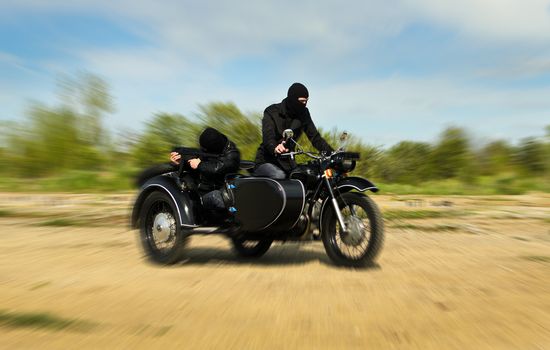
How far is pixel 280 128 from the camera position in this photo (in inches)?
270

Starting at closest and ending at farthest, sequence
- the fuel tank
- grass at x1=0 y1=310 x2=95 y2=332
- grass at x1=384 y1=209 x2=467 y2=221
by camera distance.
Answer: grass at x1=0 y1=310 x2=95 y2=332 → the fuel tank → grass at x1=384 y1=209 x2=467 y2=221

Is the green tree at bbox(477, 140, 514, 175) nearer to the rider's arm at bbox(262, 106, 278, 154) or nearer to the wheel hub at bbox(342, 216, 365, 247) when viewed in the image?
the rider's arm at bbox(262, 106, 278, 154)

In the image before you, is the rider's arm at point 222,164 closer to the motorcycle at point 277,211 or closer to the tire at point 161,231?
the motorcycle at point 277,211

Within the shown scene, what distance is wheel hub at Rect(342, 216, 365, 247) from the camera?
603 centimetres

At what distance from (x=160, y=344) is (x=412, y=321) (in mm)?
1720

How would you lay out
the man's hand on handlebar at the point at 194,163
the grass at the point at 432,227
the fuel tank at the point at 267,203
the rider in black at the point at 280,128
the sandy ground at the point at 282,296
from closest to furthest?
the sandy ground at the point at 282,296 < the fuel tank at the point at 267,203 < the man's hand on handlebar at the point at 194,163 < the rider in black at the point at 280,128 < the grass at the point at 432,227

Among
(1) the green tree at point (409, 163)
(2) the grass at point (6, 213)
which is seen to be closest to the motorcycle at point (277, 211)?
(2) the grass at point (6, 213)

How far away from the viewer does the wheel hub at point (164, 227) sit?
6703mm

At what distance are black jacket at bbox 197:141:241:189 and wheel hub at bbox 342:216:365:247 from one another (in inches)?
58.6

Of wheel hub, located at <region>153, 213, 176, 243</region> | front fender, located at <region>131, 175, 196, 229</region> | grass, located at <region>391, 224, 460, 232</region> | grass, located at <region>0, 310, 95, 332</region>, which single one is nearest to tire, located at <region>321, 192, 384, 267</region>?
front fender, located at <region>131, 175, 196, 229</region>

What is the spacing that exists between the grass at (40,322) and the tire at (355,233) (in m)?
2.96

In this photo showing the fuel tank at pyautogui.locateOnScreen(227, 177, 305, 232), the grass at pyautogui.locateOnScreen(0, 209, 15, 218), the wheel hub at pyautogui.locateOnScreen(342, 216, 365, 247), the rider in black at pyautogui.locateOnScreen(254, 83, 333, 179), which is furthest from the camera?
the grass at pyautogui.locateOnScreen(0, 209, 15, 218)

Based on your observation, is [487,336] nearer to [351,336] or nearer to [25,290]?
[351,336]

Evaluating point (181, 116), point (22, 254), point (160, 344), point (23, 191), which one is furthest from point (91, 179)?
point (160, 344)
